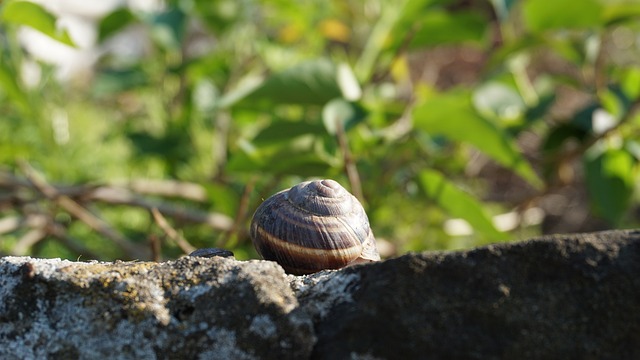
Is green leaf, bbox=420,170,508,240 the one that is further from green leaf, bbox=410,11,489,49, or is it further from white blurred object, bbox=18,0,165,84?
white blurred object, bbox=18,0,165,84

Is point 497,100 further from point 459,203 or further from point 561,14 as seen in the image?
point 459,203

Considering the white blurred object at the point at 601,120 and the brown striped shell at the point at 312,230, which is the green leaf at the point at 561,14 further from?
the brown striped shell at the point at 312,230

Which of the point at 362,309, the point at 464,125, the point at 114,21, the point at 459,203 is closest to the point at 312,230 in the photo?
the point at 362,309

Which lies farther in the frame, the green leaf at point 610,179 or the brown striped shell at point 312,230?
the green leaf at point 610,179

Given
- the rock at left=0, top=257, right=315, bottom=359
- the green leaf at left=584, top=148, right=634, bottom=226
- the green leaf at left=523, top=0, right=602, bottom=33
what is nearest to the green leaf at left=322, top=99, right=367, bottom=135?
the green leaf at left=523, top=0, right=602, bottom=33

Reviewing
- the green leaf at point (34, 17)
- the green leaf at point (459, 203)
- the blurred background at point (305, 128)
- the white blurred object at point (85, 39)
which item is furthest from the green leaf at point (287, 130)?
the white blurred object at point (85, 39)

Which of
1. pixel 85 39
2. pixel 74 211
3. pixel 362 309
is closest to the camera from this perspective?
pixel 362 309
